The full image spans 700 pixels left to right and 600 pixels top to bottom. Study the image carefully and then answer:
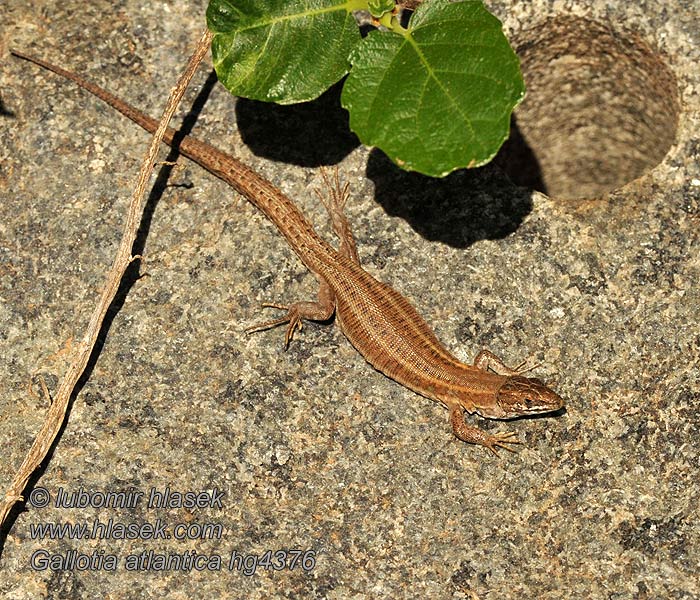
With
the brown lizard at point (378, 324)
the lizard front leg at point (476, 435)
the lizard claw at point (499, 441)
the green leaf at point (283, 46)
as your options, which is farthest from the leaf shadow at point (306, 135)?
the lizard claw at point (499, 441)

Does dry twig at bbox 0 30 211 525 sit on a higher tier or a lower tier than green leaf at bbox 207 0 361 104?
lower

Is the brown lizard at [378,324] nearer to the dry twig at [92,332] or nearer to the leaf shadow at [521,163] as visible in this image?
the dry twig at [92,332]

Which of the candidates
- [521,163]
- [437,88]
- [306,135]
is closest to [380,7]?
[437,88]

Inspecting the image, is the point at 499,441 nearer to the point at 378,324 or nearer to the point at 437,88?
the point at 378,324

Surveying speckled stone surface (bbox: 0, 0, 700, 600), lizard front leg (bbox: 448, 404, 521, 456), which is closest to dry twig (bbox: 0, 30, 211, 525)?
speckled stone surface (bbox: 0, 0, 700, 600)

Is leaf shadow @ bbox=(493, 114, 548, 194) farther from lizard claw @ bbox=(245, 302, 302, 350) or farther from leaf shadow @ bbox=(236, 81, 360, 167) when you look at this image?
lizard claw @ bbox=(245, 302, 302, 350)

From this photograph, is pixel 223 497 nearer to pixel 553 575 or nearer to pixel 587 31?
A: pixel 553 575

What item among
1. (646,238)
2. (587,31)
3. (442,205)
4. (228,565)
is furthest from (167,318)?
(587,31)
